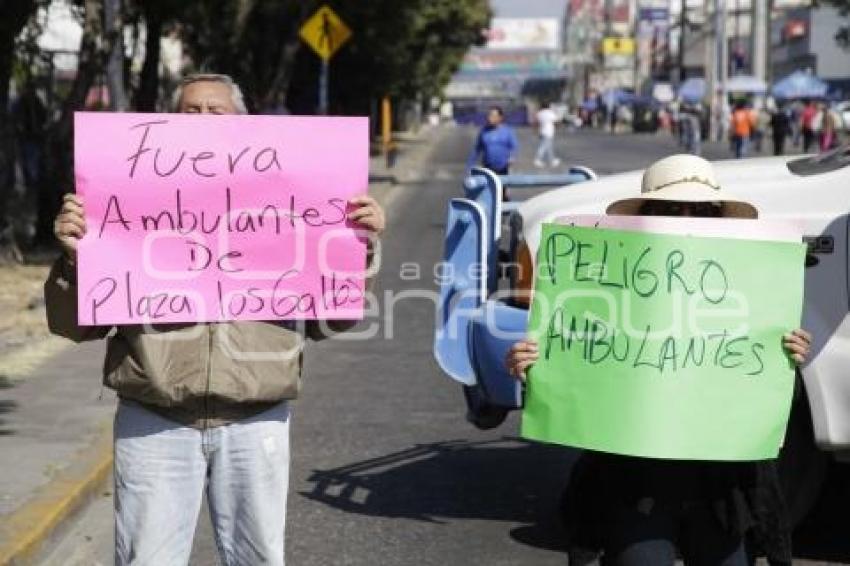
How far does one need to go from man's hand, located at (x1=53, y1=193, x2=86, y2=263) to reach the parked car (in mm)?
2448

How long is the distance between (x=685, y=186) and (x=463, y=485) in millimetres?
3667

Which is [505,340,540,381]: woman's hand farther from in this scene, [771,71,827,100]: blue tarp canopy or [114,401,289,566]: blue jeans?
[771,71,827,100]: blue tarp canopy

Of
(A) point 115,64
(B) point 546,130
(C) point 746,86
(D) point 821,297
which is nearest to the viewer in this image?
(D) point 821,297

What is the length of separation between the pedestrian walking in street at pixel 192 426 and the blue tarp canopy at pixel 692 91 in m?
84.9

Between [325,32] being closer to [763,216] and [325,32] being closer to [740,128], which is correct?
[740,128]

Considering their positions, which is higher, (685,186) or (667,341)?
(685,186)

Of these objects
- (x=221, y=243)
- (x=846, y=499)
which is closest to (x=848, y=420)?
(x=846, y=499)

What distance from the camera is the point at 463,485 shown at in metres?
7.86

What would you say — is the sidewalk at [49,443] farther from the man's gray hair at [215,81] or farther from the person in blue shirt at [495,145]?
the person in blue shirt at [495,145]

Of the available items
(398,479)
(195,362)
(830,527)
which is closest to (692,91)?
(398,479)

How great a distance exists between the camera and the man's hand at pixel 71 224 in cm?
415

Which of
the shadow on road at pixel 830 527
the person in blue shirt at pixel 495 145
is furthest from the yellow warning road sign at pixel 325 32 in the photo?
the shadow on road at pixel 830 527

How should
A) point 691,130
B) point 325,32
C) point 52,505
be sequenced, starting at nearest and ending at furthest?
1. point 52,505
2. point 325,32
3. point 691,130

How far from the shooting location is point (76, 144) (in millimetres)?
4227
